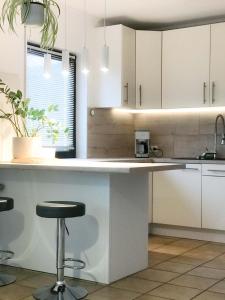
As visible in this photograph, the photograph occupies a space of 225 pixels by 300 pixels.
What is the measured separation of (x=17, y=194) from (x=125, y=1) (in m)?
2.36

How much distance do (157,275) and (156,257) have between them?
25.0 inches

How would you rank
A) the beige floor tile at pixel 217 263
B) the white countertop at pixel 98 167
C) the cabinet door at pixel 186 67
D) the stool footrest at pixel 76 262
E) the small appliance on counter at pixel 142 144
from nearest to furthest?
the white countertop at pixel 98 167, the stool footrest at pixel 76 262, the beige floor tile at pixel 217 263, the cabinet door at pixel 186 67, the small appliance on counter at pixel 142 144

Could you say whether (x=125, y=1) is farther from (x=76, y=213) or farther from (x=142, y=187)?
(x=76, y=213)

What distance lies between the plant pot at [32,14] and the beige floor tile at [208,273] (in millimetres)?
2387

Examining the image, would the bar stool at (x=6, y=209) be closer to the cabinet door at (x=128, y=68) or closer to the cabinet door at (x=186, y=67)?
the cabinet door at (x=128, y=68)

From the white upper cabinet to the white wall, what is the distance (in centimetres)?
14

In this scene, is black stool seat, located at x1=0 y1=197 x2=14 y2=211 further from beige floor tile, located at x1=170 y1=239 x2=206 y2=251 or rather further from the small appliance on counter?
the small appliance on counter

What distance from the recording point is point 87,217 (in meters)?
3.94

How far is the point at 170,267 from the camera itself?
4309 mm

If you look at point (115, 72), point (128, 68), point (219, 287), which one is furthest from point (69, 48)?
point (219, 287)

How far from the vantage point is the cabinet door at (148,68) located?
235 inches

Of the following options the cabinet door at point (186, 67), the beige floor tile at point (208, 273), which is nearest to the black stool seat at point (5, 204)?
the beige floor tile at point (208, 273)

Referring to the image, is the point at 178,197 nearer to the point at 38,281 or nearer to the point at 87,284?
the point at 87,284

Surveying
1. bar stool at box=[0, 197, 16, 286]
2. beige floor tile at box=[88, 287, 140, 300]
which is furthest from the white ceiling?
beige floor tile at box=[88, 287, 140, 300]
